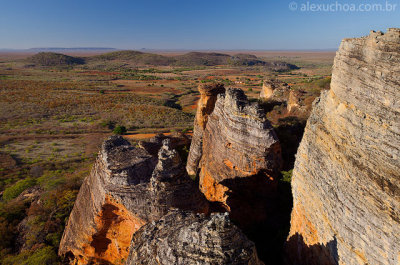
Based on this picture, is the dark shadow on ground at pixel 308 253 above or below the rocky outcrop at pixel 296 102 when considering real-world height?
below

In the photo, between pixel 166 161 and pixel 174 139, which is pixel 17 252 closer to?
pixel 166 161

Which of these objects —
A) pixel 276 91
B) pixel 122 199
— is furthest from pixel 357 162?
pixel 276 91

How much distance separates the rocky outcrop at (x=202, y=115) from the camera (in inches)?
911

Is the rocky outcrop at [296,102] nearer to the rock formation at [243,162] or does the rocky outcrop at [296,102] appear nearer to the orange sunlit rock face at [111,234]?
the rock formation at [243,162]

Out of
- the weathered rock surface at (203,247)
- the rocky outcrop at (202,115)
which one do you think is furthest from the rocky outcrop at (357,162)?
the rocky outcrop at (202,115)

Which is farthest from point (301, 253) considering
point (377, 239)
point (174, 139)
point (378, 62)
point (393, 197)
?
point (174, 139)

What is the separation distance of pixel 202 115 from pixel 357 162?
17.3 metres

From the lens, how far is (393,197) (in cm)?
649

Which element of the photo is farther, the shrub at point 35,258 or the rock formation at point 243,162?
the rock formation at point 243,162

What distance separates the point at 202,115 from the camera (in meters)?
24.0

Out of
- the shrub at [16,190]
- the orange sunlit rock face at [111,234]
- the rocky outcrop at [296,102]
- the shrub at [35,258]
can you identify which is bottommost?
the shrub at [16,190]

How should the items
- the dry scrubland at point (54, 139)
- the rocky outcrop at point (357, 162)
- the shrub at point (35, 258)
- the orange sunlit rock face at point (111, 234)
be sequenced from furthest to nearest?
the dry scrubland at point (54, 139) < the shrub at point (35, 258) < the orange sunlit rock face at point (111, 234) < the rocky outcrop at point (357, 162)

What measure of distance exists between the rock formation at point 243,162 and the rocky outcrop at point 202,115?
5.43 meters

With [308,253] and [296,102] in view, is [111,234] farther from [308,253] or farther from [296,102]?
[296,102]
